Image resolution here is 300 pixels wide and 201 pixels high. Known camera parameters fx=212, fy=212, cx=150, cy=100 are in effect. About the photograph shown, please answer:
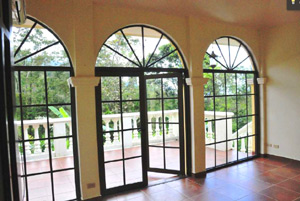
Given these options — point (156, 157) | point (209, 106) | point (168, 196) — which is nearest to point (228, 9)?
point (209, 106)

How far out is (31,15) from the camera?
9.27 ft

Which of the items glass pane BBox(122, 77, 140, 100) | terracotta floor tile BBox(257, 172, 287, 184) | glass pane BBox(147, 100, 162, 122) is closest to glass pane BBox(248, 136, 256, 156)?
terracotta floor tile BBox(257, 172, 287, 184)

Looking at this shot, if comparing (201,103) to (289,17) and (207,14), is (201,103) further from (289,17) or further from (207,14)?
(289,17)

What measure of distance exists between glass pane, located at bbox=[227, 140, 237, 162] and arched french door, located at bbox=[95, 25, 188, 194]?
1397 millimetres

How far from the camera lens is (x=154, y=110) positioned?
4023mm

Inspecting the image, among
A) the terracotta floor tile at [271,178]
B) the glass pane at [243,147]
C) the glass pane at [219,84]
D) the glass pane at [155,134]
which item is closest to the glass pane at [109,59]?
the glass pane at [155,134]

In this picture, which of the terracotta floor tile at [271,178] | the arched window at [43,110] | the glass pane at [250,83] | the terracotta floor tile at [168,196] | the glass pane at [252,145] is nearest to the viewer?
the arched window at [43,110]

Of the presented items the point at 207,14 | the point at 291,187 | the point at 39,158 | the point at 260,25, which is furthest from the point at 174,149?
the point at 260,25

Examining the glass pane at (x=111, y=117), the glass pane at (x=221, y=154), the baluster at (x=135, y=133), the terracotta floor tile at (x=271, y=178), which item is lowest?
the terracotta floor tile at (x=271, y=178)

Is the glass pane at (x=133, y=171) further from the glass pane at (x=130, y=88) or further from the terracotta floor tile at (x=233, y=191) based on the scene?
the terracotta floor tile at (x=233, y=191)

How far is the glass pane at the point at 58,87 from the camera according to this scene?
120 inches

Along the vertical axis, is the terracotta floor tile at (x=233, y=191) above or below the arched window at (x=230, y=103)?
below

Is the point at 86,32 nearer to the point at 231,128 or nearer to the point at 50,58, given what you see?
the point at 50,58

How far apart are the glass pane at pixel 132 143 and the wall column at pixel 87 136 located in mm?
539
